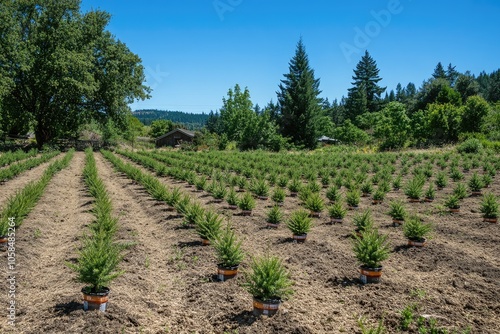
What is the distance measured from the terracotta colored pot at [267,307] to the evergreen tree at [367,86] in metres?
75.0

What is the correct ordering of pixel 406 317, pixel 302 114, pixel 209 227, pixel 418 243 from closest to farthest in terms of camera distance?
pixel 406 317 → pixel 209 227 → pixel 418 243 → pixel 302 114

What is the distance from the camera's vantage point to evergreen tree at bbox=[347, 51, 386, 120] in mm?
77250

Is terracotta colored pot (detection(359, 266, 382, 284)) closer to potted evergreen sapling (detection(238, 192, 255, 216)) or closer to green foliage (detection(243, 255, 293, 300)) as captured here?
green foliage (detection(243, 255, 293, 300))

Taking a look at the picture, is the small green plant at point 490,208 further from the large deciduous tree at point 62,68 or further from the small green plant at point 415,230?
the large deciduous tree at point 62,68

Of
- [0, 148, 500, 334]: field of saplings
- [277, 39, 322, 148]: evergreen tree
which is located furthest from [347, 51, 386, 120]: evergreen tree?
[0, 148, 500, 334]: field of saplings

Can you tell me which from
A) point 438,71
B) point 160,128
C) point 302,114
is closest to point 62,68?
point 302,114

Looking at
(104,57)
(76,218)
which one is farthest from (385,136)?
(76,218)

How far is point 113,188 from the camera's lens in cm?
1598

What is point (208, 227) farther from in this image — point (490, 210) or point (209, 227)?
point (490, 210)

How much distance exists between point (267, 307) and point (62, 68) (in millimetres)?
38447

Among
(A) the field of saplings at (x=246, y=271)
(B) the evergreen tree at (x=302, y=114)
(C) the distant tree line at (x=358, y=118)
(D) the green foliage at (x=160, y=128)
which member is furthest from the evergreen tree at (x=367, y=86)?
(A) the field of saplings at (x=246, y=271)

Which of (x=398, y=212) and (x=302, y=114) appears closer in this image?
(x=398, y=212)

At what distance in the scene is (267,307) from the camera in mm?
4660

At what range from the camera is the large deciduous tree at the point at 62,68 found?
121ft
